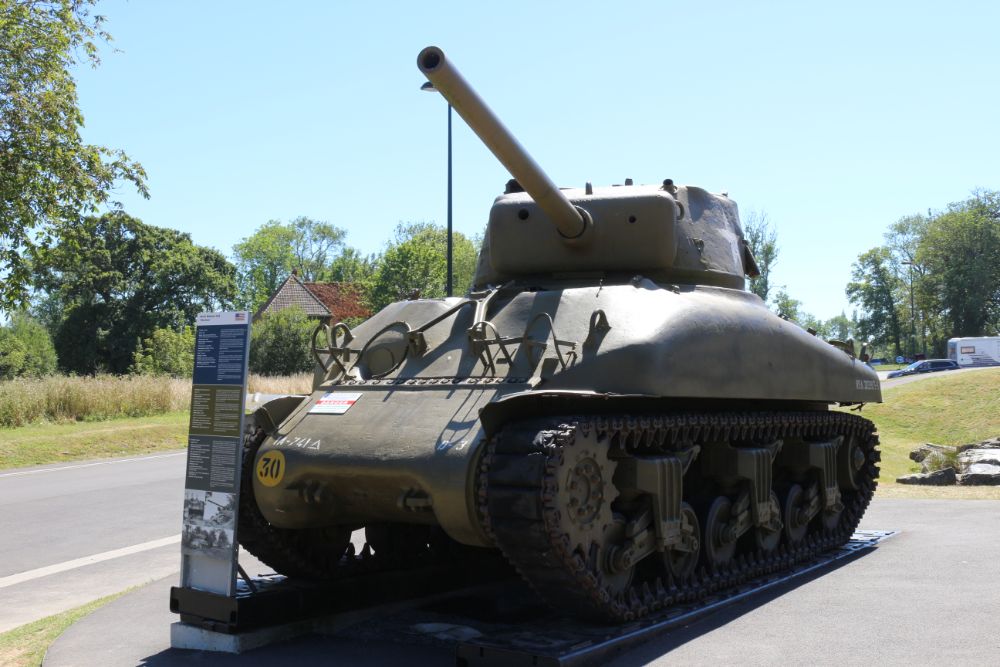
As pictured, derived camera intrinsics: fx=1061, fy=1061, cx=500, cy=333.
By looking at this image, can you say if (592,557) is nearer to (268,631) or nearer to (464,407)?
(464,407)

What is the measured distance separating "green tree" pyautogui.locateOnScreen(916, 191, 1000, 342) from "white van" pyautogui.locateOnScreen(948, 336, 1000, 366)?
68.8ft

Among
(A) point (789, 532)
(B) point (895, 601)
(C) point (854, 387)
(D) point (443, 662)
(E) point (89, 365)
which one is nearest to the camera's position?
(D) point (443, 662)

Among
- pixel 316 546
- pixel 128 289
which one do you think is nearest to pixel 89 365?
pixel 128 289

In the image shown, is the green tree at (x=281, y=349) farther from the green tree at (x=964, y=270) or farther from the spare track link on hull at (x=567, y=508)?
the green tree at (x=964, y=270)

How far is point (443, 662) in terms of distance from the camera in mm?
6812

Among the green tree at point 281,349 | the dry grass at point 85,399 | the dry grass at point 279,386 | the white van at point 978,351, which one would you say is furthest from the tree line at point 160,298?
the white van at point 978,351

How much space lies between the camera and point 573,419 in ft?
22.4

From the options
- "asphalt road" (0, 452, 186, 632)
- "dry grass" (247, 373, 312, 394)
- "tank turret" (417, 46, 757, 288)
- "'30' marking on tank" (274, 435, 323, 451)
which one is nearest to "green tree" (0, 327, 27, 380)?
"dry grass" (247, 373, 312, 394)

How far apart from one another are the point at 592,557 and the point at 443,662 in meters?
1.19

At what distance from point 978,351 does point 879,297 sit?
107 feet

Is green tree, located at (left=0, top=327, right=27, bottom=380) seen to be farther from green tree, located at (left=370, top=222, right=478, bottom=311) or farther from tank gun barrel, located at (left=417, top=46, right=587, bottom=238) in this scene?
tank gun barrel, located at (left=417, top=46, right=587, bottom=238)

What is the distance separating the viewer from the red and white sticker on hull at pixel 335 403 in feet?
26.0

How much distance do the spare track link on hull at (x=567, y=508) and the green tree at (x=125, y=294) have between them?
54.7 m

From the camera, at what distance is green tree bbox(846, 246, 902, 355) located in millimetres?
92062
